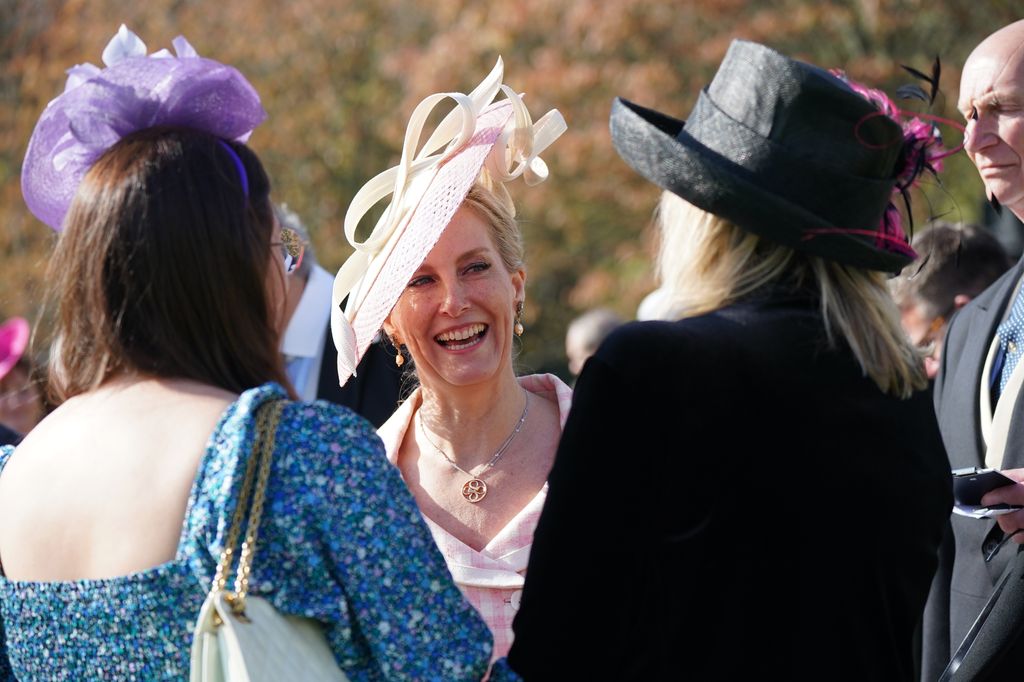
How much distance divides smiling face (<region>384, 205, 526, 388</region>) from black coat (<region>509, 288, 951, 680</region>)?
45.1 inches

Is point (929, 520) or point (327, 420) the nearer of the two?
point (327, 420)

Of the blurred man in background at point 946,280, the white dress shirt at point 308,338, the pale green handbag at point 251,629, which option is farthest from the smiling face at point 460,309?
the blurred man in background at point 946,280

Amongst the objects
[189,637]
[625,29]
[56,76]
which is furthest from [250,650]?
[56,76]

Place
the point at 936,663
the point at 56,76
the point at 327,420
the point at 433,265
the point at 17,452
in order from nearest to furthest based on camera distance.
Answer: the point at 327,420
the point at 17,452
the point at 433,265
the point at 936,663
the point at 56,76

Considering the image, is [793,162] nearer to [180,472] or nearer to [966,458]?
[180,472]

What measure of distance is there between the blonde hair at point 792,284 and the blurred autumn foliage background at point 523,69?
730cm

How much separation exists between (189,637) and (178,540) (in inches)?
6.1

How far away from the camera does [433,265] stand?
3.25 m

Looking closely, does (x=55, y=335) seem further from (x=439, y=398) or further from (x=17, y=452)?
(x=439, y=398)

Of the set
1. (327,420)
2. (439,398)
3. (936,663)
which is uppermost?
(327,420)

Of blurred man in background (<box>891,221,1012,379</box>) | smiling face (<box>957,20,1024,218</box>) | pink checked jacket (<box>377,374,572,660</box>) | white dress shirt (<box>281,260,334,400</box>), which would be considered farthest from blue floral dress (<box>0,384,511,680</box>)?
blurred man in background (<box>891,221,1012,379</box>)

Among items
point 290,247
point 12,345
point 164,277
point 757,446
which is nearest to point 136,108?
point 164,277

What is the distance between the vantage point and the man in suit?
4484 mm

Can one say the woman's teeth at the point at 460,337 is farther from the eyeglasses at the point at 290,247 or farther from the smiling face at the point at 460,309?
the eyeglasses at the point at 290,247
